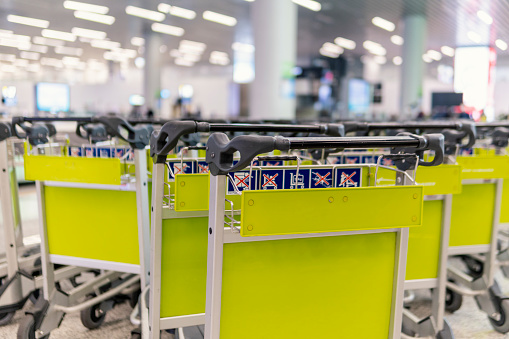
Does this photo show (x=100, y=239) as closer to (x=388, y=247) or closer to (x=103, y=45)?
(x=388, y=247)

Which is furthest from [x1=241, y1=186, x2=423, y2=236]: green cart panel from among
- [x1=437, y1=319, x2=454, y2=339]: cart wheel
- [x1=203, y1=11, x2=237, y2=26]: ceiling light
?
[x1=203, y1=11, x2=237, y2=26]: ceiling light

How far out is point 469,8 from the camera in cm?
1170

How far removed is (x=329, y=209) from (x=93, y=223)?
58.6 inches

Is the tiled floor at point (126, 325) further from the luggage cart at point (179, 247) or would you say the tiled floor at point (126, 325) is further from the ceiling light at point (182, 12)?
the ceiling light at point (182, 12)

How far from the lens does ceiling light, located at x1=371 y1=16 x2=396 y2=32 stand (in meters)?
13.4

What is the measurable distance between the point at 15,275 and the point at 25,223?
2588 mm

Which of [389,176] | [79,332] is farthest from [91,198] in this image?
[389,176]

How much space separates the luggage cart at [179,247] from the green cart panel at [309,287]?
1.11ft

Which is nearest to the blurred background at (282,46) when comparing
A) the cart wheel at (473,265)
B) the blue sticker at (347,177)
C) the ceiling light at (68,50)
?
the ceiling light at (68,50)

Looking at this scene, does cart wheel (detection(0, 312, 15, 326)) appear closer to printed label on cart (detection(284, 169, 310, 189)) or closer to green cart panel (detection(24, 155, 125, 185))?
green cart panel (detection(24, 155, 125, 185))

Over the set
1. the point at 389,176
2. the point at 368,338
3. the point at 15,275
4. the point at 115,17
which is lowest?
the point at 15,275

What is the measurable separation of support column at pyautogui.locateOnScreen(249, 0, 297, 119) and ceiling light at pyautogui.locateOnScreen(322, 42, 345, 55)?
11.3 metres

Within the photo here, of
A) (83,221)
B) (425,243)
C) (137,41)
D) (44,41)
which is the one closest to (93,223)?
(83,221)

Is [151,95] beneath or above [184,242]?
above
